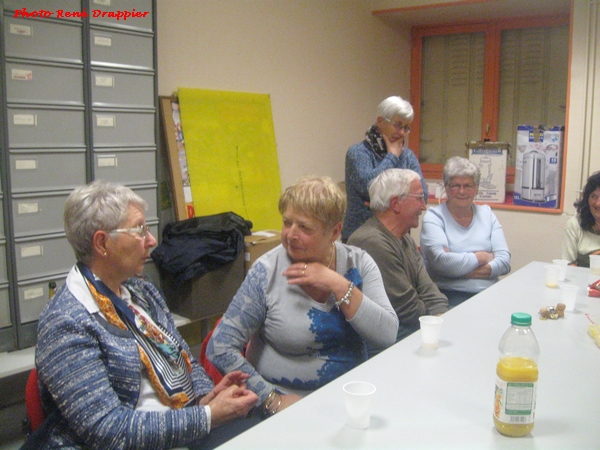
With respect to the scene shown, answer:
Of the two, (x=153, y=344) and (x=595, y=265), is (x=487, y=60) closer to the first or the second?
(x=595, y=265)

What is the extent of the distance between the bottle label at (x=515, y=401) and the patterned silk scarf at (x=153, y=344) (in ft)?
2.73

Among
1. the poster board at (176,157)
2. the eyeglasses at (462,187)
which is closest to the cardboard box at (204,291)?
the poster board at (176,157)

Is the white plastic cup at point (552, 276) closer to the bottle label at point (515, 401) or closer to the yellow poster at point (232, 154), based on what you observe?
the bottle label at point (515, 401)

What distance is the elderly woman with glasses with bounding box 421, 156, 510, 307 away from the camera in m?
2.86

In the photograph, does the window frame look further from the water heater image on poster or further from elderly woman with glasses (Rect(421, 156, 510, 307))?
elderly woman with glasses (Rect(421, 156, 510, 307))

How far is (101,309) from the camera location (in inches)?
55.2

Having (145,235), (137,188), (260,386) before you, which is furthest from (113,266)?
(137,188)

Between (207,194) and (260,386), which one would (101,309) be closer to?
(260,386)

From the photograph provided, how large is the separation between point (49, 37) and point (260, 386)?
71.7 inches

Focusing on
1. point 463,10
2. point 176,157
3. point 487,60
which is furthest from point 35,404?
point 487,60

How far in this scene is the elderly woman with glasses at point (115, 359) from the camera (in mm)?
1270

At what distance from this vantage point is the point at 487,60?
4922 mm

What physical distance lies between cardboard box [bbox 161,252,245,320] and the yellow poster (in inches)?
17.9

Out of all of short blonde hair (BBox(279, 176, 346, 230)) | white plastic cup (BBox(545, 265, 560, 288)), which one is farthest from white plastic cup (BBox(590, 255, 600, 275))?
short blonde hair (BBox(279, 176, 346, 230))
